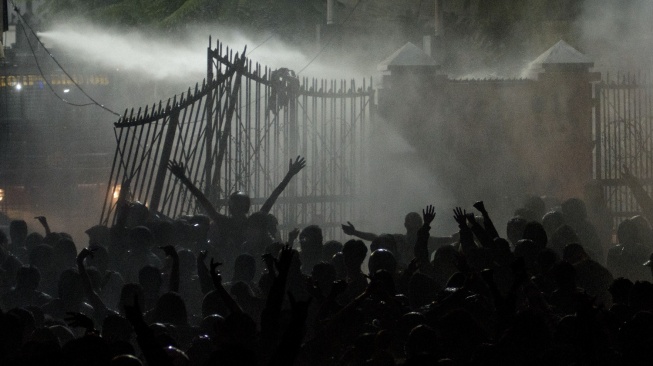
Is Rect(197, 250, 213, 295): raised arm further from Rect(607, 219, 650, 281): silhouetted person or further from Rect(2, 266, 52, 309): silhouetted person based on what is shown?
Rect(607, 219, 650, 281): silhouetted person

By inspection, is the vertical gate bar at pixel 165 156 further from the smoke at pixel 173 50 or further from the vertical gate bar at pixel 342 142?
the smoke at pixel 173 50

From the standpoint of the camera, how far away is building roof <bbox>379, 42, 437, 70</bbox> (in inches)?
586

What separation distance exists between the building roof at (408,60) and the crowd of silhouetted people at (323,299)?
184 inches

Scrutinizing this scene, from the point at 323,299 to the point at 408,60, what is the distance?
883 cm

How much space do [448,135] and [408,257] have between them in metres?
5.77

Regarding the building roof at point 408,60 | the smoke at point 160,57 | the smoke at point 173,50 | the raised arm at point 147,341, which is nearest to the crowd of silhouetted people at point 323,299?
the raised arm at point 147,341

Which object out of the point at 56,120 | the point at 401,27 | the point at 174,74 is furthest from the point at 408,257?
the point at 56,120

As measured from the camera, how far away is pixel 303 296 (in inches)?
300

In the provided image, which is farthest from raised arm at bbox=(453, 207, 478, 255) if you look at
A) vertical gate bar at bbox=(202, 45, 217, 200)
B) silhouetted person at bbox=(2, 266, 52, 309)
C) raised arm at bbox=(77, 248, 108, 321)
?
vertical gate bar at bbox=(202, 45, 217, 200)

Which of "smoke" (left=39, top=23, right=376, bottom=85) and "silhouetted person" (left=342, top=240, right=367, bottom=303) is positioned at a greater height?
"smoke" (left=39, top=23, right=376, bottom=85)

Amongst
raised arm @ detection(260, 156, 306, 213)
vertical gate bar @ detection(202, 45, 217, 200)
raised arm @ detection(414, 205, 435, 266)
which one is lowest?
raised arm @ detection(414, 205, 435, 266)

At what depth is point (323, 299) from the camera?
6.55 meters

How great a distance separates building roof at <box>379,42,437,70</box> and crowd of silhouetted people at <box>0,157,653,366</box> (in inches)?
184

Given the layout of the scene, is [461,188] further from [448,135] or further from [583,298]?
[583,298]
